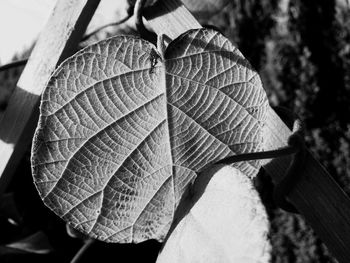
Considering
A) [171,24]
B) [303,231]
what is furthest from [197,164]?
[303,231]

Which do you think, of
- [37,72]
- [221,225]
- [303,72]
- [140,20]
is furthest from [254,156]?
[303,72]

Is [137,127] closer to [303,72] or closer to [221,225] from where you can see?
[221,225]

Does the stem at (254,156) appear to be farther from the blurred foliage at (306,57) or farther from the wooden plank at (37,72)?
the blurred foliage at (306,57)

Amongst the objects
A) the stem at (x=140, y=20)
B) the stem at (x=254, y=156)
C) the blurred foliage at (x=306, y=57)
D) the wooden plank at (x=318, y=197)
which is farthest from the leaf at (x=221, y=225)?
the blurred foliage at (x=306, y=57)

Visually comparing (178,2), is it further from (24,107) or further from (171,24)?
(24,107)

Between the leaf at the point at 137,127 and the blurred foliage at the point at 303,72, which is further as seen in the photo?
the blurred foliage at the point at 303,72

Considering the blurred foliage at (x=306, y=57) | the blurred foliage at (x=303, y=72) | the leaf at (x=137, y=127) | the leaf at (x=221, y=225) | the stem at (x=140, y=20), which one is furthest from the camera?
the blurred foliage at (x=306, y=57)

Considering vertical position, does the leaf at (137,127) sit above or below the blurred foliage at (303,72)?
above

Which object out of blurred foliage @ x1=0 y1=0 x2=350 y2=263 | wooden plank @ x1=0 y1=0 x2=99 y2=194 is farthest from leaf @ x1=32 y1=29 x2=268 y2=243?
blurred foliage @ x1=0 y1=0 x2=350 y2=263
